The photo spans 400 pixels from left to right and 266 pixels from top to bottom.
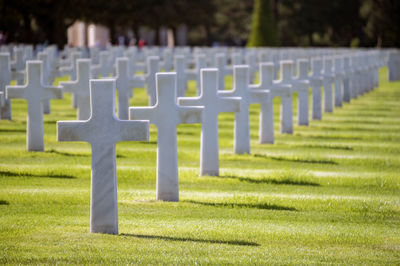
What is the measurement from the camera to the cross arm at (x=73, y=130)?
6.73 m

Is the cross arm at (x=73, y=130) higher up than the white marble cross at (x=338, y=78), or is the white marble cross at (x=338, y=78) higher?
the cross arm at (x=73, y=130)

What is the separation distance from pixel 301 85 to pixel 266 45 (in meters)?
33.5

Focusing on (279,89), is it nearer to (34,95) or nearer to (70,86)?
(70,86)

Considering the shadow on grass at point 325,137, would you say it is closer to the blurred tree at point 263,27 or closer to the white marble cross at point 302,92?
the white marble cross at point 302,92

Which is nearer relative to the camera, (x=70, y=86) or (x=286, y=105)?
(x=70, y=86)

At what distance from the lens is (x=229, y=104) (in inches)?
380

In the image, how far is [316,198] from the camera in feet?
28.1

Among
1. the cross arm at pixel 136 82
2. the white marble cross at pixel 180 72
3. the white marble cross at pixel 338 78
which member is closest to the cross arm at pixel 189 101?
the cross arm at pixel 136 82

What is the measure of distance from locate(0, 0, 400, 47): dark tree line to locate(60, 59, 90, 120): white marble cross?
19.8 meters

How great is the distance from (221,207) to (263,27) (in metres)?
41.2

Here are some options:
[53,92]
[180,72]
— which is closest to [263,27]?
[180,72]

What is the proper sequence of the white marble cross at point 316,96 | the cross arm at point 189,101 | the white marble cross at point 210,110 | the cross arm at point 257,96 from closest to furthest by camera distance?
the cross arm at point 189,101 < the white marble cross at point 210,110 < the cross arm at point 257,96 < the white marble cross at point 316,96

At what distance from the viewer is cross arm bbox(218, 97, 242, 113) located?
9625 mm

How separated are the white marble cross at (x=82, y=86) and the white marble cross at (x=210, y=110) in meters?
3.81
